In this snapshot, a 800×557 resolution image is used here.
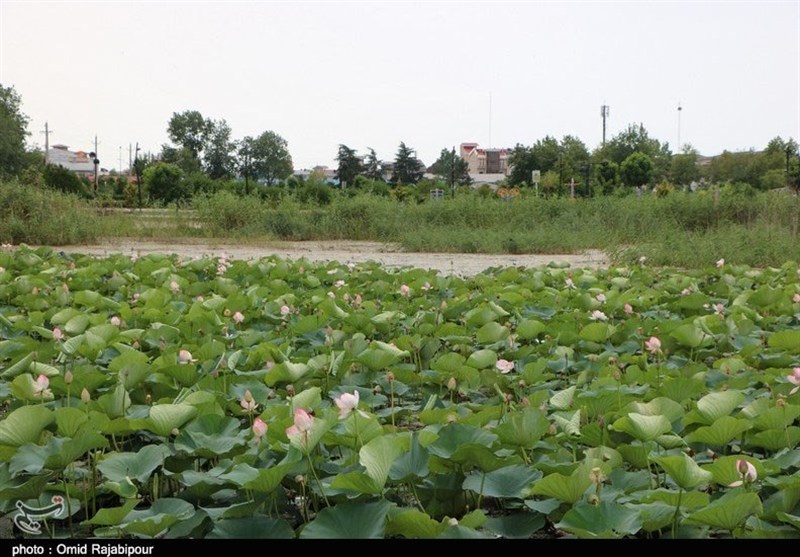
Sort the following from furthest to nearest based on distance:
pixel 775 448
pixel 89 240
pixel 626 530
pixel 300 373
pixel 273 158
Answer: pixel 273 158, pixel 89 240, pixel 300 373, pixel 775 448, pixel 626 530

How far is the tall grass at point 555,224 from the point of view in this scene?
9.02m

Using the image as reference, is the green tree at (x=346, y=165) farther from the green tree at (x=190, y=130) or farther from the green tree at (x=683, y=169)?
the green tree at (x=683, y=169)

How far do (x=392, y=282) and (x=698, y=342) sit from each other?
7.63 feet

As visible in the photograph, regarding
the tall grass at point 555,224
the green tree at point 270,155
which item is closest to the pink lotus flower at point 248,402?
the tall grass at point 555,224

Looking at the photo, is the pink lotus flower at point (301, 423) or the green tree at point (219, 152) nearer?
the pink lotus flower at point (301, 423)

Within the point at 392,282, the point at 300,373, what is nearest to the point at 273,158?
the point at 392,282

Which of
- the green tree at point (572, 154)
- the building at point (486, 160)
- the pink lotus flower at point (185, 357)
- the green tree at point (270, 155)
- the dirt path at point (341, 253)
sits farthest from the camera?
the building at point (486, 160)

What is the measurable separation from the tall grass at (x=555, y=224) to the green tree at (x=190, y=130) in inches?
829

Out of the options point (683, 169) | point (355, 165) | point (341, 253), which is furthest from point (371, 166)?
point (341, 253)

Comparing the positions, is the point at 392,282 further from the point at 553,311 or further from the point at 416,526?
the point at 416,526

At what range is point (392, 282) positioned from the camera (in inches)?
194

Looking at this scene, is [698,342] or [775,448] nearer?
[775,448]

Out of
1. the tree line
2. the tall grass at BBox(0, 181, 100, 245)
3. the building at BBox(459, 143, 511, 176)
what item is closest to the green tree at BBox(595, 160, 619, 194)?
the tree line

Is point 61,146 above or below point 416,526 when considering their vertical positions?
above
